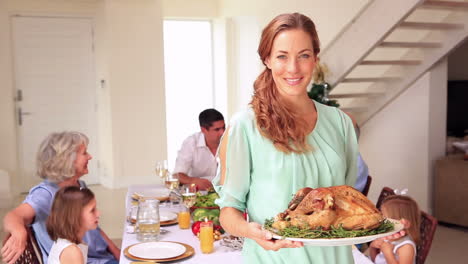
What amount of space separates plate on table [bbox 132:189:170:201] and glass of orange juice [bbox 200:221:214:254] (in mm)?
1160

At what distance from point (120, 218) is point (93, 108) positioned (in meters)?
2.79

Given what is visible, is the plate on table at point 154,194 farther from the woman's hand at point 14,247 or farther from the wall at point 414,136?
the wall at point 414,136

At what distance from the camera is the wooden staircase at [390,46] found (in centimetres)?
507

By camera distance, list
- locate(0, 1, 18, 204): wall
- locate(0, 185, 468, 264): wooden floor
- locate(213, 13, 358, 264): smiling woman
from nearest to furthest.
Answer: locate(213, 13, 358, 264): smiling woman < locate(0, 185, 468, 264): wooden floor < locate(0, 1, 18, 204): wall

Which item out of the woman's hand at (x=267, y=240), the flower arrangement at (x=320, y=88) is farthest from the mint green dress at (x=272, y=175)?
the flower arrangement at (x=320, y=88)

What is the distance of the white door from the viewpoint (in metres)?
7.73

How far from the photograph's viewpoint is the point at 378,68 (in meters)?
6.16

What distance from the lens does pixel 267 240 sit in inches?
46.2

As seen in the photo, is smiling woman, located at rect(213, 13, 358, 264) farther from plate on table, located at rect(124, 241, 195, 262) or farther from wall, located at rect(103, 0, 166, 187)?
wall, located at rect(103, 0, 166, 187)

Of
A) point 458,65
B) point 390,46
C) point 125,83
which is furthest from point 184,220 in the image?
point 125,83

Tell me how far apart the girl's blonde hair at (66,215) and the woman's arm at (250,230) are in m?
1.21

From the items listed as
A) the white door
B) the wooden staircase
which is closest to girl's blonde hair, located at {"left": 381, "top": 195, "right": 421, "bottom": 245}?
the wooden staircase

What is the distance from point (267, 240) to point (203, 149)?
3074 millimetres

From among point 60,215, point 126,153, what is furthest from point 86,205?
point 126,153
